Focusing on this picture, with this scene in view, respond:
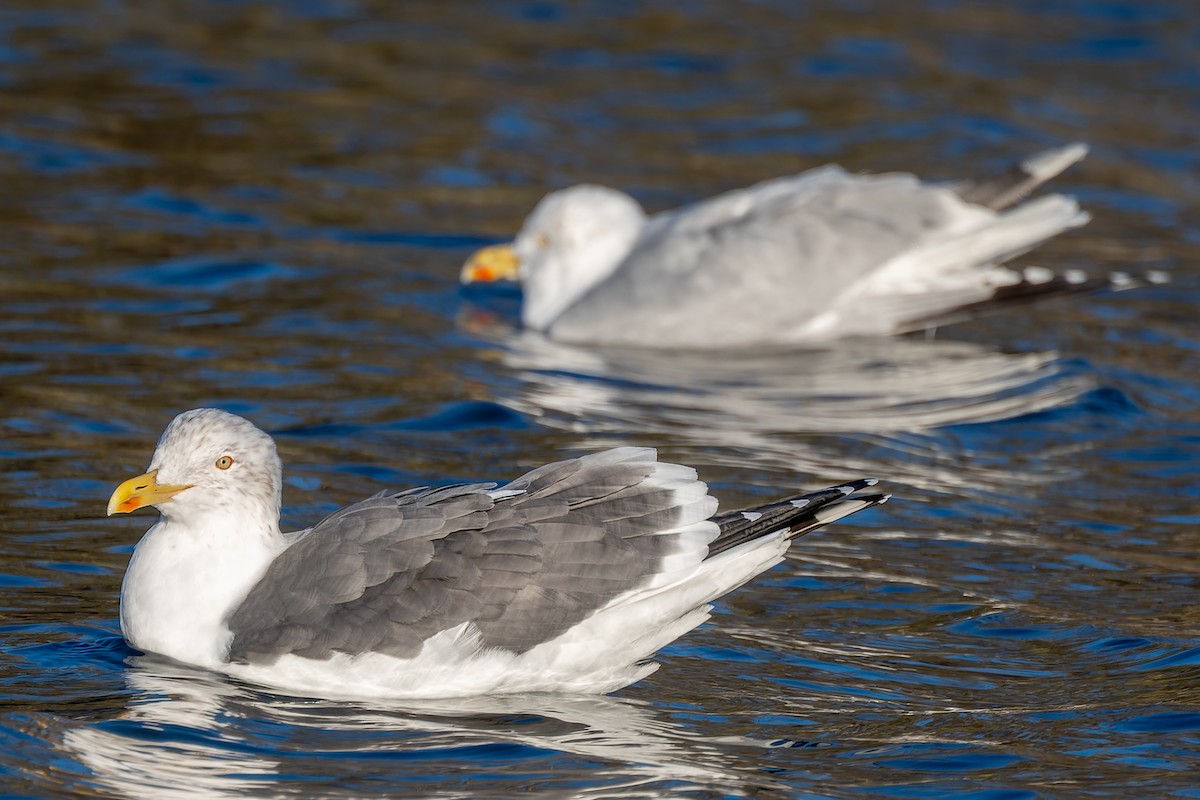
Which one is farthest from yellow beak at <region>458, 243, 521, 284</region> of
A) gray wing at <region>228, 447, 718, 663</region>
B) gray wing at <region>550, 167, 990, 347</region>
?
gray wing at <region>228, 447, 718, 663</region>

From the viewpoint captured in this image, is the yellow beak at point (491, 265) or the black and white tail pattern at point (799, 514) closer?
the black and white tail pattern at point (799, 514)

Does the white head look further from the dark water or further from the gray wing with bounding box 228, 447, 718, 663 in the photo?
the gray wing with bounding box 228, 447, 718, 663

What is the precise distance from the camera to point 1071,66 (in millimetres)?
17828

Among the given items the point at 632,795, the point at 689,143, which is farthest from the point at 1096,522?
the point at 689,143

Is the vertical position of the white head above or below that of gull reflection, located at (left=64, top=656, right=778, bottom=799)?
above

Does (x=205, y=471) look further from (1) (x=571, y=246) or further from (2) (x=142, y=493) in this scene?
(1) (x=571, y=246)

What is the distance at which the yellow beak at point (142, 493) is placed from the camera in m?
6.43

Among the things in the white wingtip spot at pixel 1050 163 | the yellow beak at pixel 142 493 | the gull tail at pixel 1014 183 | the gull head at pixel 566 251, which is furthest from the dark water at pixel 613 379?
the white wingtip spot at pixel 1050 163

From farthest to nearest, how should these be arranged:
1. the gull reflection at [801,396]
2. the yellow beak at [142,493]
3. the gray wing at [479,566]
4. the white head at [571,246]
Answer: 1. the white head at [571,246]
2. the gull reflection at [801,396]
3. the yellow beak at [142,493]
4. the gray wing at [479,566]

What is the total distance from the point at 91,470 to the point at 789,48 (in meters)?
11.0

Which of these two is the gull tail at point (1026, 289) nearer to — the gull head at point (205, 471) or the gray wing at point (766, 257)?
the gray wing at point (766, 257)

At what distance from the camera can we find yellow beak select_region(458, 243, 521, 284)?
39.3 ft

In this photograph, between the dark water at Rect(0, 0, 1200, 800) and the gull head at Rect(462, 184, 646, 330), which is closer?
the dark water at Rect(0, 0, 1200, 800)

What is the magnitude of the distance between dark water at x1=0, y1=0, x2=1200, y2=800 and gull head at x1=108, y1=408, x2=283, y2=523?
1.85 ft
